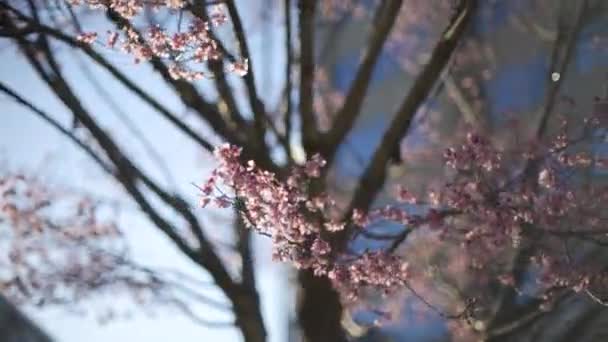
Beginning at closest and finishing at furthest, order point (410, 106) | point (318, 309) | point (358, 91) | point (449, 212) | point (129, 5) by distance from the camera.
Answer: point (129, 5), point (449, 212), point (318, 309), point (410, 106), point (358, 91)

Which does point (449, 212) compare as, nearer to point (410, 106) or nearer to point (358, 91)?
point (410, 106)

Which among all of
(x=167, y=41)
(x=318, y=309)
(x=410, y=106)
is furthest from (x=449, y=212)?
(x=167, y=41)

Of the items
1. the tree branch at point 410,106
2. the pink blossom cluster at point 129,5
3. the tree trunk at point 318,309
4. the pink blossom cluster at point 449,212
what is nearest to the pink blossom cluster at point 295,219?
the pink blossom cluster at point 449,212

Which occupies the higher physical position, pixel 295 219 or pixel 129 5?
pixel 129 5

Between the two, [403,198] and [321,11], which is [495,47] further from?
[403,198]

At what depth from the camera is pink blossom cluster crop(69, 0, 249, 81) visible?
12.6 ft

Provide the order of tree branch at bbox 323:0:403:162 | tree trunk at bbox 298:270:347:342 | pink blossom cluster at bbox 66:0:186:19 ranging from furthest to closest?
tree branch at bbox 323:0:403:162 < tree trunk at bbox 298:270:347:342 < pink blossom cluster at bbox 66:0:186:19

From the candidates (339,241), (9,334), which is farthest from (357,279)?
(9,334)

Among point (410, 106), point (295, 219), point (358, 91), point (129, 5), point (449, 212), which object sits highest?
point (358, 91)

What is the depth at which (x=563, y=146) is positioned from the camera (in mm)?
4344

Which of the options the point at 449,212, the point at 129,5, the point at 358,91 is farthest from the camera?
the point at 358,91

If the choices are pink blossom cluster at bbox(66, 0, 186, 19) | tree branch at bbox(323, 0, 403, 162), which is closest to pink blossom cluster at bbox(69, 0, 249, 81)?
pink blossom cluster at bbox(66, 0, 186, 19)

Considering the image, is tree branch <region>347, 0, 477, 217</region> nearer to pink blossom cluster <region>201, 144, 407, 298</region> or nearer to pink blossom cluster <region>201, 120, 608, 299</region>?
pink blossom cluster <region>201, 120, 608, 299</region>

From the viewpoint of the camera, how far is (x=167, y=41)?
Result: 388 cm
